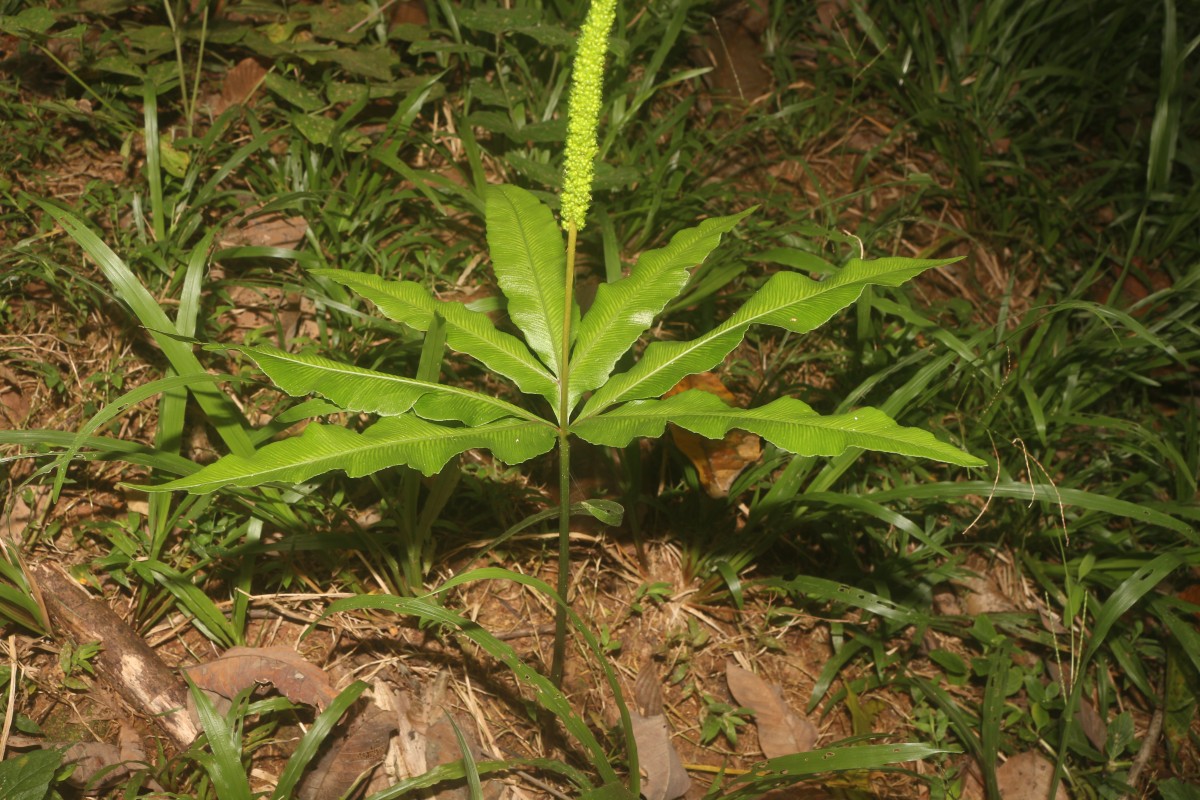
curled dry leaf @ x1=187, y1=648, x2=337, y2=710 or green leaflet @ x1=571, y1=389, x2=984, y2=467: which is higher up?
green leaflet @ x1=571, y1=389, x2=984, y2=467

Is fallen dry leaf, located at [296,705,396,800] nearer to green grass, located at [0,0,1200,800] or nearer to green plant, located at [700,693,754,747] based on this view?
green grass, located at [0,0,1200,800]

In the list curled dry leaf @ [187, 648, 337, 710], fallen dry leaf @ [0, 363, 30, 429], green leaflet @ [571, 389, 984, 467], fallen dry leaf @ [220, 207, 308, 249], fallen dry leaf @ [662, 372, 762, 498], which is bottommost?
curled dry leaf @ [187, 648, 337, 710]

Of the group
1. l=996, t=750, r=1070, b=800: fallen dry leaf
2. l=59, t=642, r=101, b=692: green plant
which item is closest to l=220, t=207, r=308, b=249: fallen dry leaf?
l=59, t=642, r=101, b=692: green plant

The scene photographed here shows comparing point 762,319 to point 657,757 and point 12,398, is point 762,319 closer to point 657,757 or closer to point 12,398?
point 657,757

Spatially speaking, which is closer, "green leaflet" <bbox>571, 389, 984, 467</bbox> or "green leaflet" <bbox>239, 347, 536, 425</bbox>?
"green leaflet" <bbox>571, 389, 984, 467</bbox>

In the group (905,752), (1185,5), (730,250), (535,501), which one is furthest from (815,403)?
(1185,5)

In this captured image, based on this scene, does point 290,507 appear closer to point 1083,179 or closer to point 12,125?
point 12,125

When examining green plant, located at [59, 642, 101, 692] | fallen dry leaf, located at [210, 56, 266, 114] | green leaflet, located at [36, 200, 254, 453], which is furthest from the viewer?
fallen dry leaf, located at [210, 56, 266, 114]
